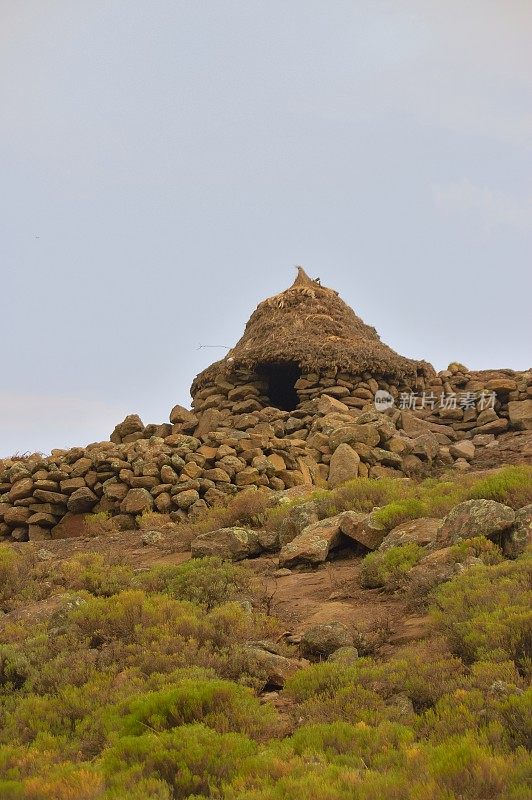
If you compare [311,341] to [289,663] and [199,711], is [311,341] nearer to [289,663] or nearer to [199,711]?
[289,663]

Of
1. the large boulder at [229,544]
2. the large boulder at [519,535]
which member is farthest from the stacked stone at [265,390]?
the large boulder at [519,535]

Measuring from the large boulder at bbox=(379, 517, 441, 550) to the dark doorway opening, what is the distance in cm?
885

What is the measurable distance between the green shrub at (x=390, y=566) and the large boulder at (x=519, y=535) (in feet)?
2.55

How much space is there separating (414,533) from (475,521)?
818 millimetres

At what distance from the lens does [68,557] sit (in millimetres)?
9219

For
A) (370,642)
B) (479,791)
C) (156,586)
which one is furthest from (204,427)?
(479,791)

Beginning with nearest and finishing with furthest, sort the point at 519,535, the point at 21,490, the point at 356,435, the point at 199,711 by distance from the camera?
the point at 199,711, the point at 519,535, the point at 21,490, the point at 356,435

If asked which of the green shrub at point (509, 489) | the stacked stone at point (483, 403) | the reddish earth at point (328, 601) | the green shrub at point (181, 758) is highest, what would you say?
the stacked stone at point (483, 403)

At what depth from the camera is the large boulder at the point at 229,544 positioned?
7.98m

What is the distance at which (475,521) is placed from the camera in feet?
20.8

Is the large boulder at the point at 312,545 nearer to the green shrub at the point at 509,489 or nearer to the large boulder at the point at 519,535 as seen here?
the green shrub at the point at 509,489

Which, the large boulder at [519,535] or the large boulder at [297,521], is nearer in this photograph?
the large boulder at [519,535]

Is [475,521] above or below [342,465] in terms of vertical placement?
below

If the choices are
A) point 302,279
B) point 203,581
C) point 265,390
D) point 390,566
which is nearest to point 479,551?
point 390,566
